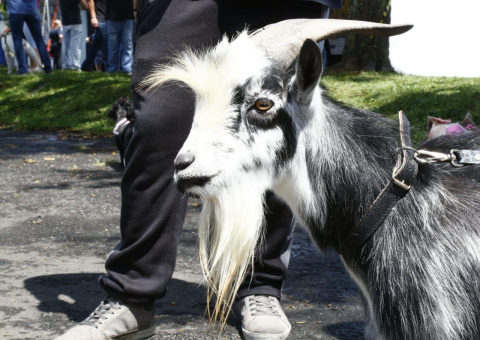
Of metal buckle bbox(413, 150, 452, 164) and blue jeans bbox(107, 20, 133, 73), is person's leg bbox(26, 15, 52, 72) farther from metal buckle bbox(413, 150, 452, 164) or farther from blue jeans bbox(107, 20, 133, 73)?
metal buckle bbox(413, 150, 452, 164)

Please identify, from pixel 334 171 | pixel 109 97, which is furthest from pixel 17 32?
pixel 334 171

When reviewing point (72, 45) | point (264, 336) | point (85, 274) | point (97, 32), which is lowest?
point (85, 274)

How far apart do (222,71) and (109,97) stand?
31.3 ft

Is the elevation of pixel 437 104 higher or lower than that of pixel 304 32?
lower

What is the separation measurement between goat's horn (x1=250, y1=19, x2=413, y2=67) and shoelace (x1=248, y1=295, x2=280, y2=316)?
4.15 ft

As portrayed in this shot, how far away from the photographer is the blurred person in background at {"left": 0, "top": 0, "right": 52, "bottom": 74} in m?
13.2

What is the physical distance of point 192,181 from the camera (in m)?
2.12

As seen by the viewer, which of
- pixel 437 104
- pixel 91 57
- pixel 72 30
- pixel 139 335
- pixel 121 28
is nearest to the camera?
pixel 139 335

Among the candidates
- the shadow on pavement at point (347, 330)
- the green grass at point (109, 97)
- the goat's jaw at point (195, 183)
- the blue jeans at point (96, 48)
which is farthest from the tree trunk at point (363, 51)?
the goat's jaw at point (195, 183)

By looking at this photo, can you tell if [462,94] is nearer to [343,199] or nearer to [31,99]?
[343,199]

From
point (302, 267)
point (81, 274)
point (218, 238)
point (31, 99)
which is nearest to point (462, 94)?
point (302, 267)

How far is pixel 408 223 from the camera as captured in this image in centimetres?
216

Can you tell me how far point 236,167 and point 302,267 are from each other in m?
1.89

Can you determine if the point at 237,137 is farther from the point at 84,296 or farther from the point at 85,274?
the point at 85,274
